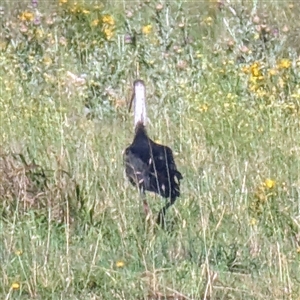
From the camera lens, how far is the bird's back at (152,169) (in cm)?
450

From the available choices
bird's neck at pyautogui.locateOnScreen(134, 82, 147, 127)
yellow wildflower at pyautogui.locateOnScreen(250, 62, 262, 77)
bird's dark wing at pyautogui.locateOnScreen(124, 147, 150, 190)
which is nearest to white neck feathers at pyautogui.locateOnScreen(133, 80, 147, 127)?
bird's neck at pyautogui.locateOnScreen(134, 82, 147, 127)

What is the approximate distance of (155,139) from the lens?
18.9ft

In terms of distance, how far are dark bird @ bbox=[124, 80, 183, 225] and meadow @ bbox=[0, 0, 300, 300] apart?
3.3 inches

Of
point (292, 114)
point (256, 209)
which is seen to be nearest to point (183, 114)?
point (292, 114)

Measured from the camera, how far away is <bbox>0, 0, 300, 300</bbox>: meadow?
154 inches

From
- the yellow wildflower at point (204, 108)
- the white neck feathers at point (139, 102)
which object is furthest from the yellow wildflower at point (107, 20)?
the white neck feathers at point (139, 102)

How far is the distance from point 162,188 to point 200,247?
0.41 meters

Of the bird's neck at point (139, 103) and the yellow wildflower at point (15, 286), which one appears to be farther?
the bird's neck at point (139, 103)

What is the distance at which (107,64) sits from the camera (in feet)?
22.7

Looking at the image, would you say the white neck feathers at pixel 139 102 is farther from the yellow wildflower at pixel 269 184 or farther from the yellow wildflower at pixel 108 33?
the yellow wildflower at pixel 108 33

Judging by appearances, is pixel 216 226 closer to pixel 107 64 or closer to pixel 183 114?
pixel 183 114

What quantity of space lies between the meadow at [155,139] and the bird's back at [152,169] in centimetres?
11

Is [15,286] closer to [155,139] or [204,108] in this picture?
[155,139]

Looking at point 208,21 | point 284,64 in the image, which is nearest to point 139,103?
point 284,64
